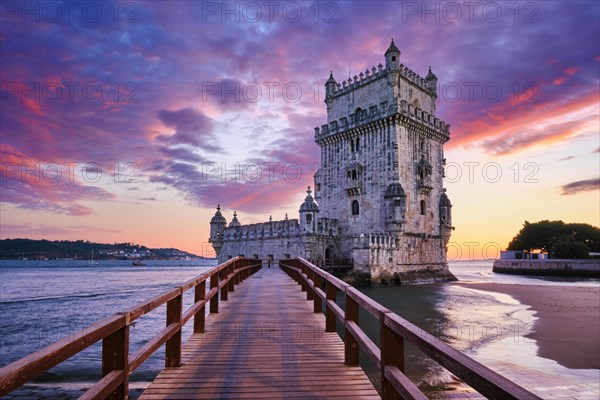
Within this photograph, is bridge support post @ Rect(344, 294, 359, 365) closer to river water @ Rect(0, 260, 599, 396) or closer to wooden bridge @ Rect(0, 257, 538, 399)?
wooden bridge @ Rect(0, 257, 538, 399)

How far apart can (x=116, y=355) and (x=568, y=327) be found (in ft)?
72.1

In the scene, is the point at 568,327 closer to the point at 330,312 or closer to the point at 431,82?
the point at 330,312

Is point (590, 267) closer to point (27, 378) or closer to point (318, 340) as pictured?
point (318, 340)

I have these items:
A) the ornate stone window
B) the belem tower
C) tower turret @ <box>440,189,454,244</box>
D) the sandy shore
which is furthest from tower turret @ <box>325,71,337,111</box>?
the sandy shore

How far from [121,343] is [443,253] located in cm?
4160

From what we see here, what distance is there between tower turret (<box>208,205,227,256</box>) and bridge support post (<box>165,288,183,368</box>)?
47.8 meters

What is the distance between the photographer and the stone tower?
115 ft

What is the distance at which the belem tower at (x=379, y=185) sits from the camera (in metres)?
35.3

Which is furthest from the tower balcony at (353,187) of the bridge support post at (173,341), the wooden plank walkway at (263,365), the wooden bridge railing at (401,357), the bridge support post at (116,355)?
the bridge support post at (116,355)

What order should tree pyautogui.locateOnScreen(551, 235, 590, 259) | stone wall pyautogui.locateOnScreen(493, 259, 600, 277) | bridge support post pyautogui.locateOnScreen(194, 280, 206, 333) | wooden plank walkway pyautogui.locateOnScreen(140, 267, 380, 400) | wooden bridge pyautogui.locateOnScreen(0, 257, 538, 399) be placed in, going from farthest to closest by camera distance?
tree pyautogui.locateOnScreen(551, 235, 590, 259) < stone wall pyautogui.locateOnScreen(493, 259, 600, 277) < bridge support post pyautogui.locateOnScreen(194, 280, 206, 333) < wooden plank walkway pyautogui.locateOnScreen(140, 267, 380, 400) < wooden bridge pyautogui.locateOnScreen(0, 257, 538, 399)

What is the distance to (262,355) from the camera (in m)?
5.88

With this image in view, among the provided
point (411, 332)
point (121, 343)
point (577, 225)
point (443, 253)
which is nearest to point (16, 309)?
point (121, 343)

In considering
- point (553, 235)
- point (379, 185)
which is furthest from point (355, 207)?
point (553, 235)

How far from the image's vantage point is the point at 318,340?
6.89 meters
